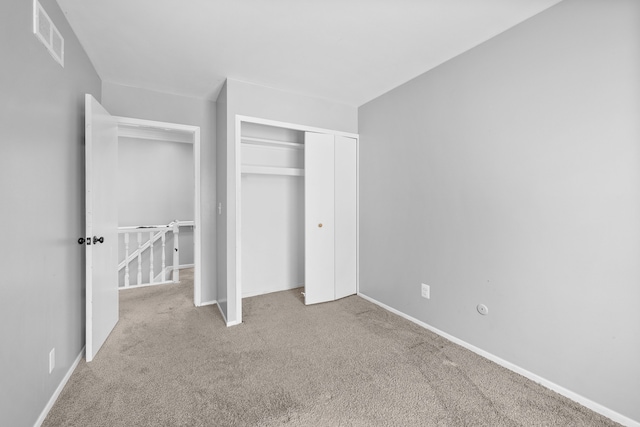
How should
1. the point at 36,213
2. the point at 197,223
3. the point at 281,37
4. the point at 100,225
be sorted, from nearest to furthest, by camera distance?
the point at 36,213 < the point at 281,37 < the point at 100,225 < the point at 197,223

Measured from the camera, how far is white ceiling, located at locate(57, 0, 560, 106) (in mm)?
1738

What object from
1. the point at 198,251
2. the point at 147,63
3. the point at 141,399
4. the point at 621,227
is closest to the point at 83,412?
the point at 141,399

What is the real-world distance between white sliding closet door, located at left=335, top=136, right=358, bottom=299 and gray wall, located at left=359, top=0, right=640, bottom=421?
0.84 meters

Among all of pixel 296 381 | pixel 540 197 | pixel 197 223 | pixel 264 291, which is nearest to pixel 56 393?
pixel 296 381

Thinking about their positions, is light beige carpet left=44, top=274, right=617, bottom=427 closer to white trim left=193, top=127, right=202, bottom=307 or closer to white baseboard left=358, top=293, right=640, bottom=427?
white baseboard left=358, top=293, right=640, bottom=427

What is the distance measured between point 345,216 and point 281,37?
6.64 feet

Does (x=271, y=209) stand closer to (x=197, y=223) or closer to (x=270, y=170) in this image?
(x=270, y=170)

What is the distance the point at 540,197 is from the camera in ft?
5.90

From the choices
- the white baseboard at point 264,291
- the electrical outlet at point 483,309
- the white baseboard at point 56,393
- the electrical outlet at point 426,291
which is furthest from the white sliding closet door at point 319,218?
the white baseboard at point 56,393

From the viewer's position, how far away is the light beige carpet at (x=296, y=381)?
151 centimetres

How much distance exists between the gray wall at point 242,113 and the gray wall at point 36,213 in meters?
1.13

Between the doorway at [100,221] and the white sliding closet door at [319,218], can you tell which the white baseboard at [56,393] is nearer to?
the doorway at [100,221]

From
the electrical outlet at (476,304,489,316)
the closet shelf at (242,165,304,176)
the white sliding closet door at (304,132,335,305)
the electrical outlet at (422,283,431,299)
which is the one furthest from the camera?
the closet shelf at (242,165,304,176)

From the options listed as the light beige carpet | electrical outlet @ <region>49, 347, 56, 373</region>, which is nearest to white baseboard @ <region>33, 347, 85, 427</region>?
the light beige carpet
